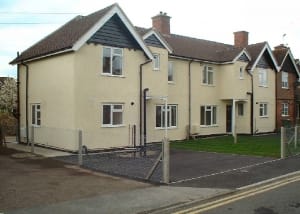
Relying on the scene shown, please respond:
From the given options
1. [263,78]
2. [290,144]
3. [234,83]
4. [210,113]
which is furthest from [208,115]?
[290,144]

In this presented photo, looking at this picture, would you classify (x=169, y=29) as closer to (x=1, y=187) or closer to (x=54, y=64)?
(x=54, y=64)

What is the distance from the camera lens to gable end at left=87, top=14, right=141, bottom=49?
67.2ft

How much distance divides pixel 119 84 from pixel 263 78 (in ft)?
53.8

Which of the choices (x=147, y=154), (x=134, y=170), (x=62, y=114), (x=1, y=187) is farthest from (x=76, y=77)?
(x=1, y=187)

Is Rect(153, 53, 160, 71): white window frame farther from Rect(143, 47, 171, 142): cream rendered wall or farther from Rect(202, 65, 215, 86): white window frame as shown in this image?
Rect(202, 65, 215, 86): white window frame

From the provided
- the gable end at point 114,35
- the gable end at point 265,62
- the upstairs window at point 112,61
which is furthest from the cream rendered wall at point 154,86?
the gable end at point 265,62

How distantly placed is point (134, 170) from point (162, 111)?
11530 mm

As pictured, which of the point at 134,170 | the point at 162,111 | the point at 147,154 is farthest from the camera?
the point at 162,111

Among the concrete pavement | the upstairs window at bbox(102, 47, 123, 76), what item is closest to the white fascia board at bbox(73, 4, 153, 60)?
the upstairs window at bbox(102, 47, 123, 76)

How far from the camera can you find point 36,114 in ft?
75.4

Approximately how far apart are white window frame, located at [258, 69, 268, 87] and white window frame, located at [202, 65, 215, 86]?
499 cm

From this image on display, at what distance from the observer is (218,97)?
101ft

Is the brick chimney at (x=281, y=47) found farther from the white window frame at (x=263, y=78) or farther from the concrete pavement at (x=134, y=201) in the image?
the concrete pavement at (x=134, y=201)

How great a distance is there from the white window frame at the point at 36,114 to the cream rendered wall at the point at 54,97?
25 cm
